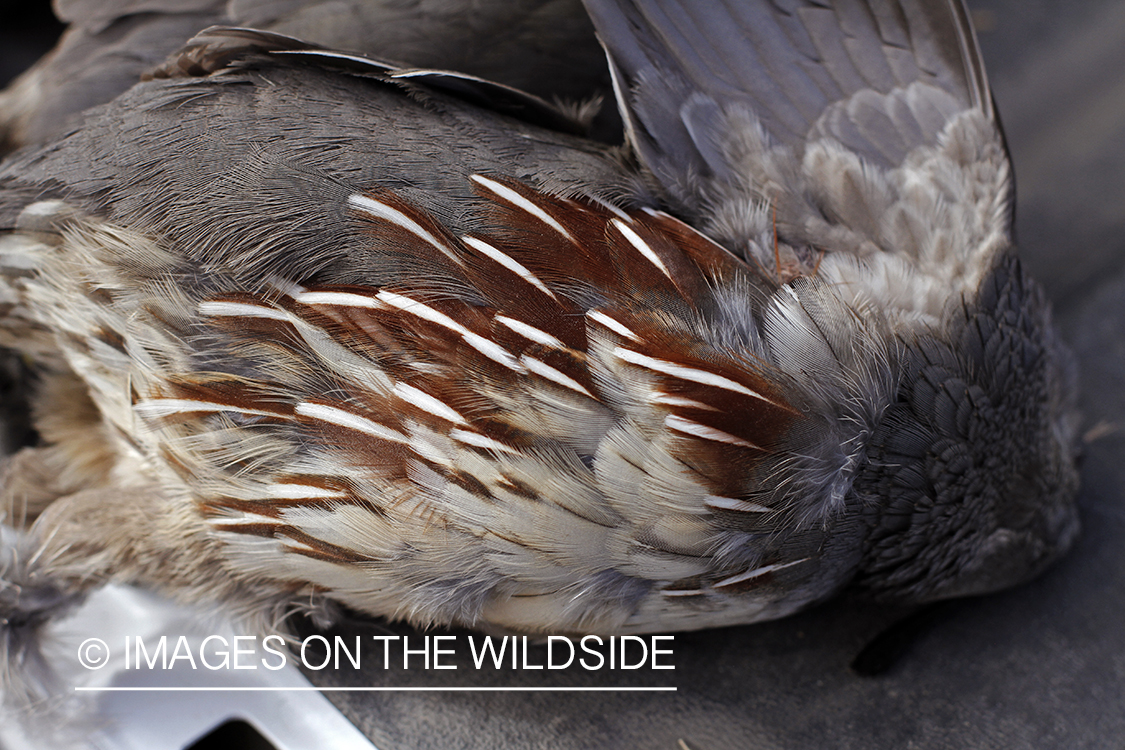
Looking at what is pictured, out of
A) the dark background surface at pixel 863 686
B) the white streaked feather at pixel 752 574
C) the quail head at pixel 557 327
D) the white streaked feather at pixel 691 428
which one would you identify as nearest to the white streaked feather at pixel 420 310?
the quail head at pixel 557 327

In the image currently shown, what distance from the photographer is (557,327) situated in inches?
31.8

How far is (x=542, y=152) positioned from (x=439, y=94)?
0.16 m

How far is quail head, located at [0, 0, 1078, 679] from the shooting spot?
80cm

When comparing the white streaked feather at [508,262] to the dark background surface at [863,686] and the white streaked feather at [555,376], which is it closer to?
the white streaked feather at [555,376]

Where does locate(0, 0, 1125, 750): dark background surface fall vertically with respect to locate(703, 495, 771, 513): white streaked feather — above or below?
below

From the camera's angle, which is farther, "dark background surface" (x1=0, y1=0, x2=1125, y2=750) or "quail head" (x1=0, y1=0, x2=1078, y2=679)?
"dark background surface" (x1=0, y1=0, x2=1125, y2=750)

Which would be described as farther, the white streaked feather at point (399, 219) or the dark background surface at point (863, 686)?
the dark background surface at point (863, 686)

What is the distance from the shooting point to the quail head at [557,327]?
0.80 meters

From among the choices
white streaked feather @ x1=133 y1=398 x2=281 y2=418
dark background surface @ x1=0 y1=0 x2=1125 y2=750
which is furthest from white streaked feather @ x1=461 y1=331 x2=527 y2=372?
dark background surface @ x1=0 y1=0 x2=1125 y2=750

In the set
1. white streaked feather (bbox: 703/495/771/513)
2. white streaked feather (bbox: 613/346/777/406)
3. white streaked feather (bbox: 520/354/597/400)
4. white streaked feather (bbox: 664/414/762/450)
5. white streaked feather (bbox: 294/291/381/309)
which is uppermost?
white streaked feather (bbox: 294/291/381/309)

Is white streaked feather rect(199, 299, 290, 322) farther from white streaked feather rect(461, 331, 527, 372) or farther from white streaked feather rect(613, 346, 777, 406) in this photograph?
white streaked feather rect(613, 346, 777, 406)

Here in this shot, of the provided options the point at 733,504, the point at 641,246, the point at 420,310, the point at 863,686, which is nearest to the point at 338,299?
the point at 420,310

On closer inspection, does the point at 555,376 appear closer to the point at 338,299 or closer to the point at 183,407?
the point at 338,299

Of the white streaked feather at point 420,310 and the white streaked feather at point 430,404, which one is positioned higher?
the white streaked feather at point 420,310
